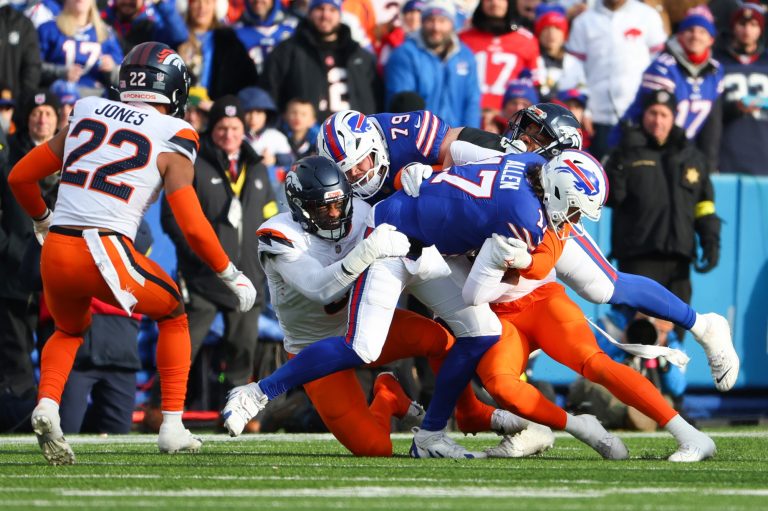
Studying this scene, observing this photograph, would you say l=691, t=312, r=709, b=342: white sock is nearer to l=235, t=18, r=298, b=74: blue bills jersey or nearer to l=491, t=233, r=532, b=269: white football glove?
l=491, t=233, r=532, b=269: white football glove

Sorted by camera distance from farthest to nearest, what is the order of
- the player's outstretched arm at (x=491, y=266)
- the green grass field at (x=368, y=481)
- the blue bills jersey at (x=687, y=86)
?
1. the blue bills jersey at (x=687, y=86)
2. the player's outstretched arm at (x=491, y=266)
3. the green grass field at (x=368, y=481)

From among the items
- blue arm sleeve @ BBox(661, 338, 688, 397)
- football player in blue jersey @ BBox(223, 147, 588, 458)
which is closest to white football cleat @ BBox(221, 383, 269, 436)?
football player in blue jersey @ BBox(223, 147, 588, 458)

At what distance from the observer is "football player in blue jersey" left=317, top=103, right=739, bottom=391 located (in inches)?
280

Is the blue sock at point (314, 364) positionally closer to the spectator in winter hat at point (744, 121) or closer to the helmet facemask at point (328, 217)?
the helmet facemask at point (328, 217)

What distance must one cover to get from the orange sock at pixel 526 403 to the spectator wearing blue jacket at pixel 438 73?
15.7ft

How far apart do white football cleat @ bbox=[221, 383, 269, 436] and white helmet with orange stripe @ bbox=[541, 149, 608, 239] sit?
145cm

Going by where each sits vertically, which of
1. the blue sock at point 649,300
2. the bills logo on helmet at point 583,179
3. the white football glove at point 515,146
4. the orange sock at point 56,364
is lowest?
the orange sock at point 56,364

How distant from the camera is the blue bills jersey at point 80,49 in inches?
435

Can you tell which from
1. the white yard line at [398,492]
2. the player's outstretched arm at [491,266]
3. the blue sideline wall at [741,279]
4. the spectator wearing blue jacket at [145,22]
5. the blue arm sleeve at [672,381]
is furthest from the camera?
the spectator wearing blue jacket at [145,22]

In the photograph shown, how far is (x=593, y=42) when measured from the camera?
491 inches

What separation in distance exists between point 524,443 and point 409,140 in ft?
5.00

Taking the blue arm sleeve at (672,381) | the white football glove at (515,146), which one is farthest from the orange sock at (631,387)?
the blue arm sleeve at (672,381)

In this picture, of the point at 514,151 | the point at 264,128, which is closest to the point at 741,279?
the point at 264,128

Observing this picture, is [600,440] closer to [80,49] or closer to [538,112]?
[538,112]
